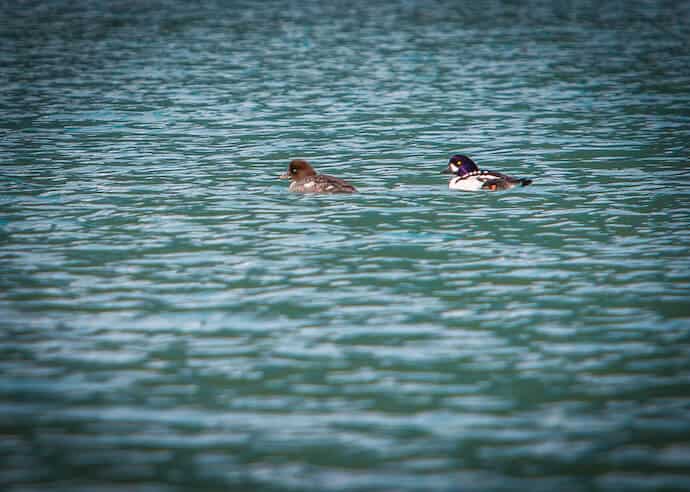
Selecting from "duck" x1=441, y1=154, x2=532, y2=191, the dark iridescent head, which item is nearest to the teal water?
"duck" x1=441, y1=154, x2=532, y2=191

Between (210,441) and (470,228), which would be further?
(470,228)

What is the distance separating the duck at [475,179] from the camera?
23531mm

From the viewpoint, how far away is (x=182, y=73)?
1730 inches

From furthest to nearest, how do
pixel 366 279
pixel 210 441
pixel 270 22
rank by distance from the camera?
pixel 270 22, pixel 366 279, pixel 210 441

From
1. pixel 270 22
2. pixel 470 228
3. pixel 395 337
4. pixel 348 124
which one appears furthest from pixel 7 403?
pixel 270 22

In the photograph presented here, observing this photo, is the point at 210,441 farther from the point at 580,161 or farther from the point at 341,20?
the point at 341,20

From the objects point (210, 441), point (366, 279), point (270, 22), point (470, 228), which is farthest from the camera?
point (270, 22)

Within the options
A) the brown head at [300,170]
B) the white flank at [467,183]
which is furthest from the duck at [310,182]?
the white flank at [467,183]

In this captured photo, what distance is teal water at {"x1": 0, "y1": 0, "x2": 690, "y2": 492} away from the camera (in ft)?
37.3

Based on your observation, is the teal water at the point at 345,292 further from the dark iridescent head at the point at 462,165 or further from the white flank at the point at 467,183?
the dark iridescent head at the point at 462,165

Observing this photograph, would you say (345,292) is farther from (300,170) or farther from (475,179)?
(475,179)

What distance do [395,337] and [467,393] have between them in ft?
6.92

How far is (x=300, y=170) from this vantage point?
23547 mm

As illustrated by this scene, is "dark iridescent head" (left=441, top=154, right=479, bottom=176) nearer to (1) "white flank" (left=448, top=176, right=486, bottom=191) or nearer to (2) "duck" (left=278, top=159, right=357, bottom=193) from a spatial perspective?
(1) "white flank" (left=448, top=176, right=486, bottom=191)
